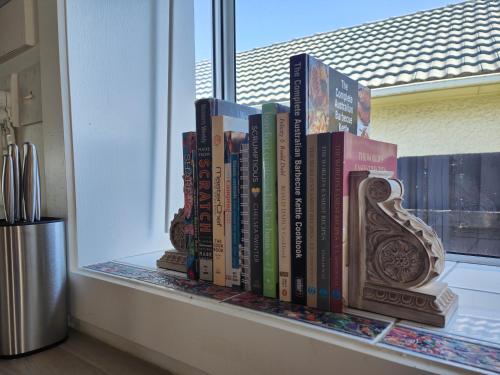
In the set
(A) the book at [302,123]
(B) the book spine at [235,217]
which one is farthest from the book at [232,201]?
(A) the book at [302,123]

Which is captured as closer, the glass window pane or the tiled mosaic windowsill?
the tiled mosaic windowsill

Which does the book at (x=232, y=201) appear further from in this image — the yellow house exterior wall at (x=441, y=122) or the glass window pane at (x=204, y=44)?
the glass window pane at (x=204, y=44)

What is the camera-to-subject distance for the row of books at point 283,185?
0.51m

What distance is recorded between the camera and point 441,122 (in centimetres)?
80

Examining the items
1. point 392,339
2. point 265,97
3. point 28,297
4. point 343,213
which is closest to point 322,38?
point 265,97

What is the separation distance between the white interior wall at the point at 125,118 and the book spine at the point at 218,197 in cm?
37

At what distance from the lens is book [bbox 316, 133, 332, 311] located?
508 mm

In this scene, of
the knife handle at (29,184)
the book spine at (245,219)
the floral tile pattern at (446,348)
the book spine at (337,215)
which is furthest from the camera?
the knife handle at (29,184)

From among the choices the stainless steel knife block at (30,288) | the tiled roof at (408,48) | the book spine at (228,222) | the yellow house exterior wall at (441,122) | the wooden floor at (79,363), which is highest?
the tiled roof at (408,48)

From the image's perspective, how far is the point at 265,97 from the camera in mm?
1043

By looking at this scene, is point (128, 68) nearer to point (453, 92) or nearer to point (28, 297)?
point (28, 297)

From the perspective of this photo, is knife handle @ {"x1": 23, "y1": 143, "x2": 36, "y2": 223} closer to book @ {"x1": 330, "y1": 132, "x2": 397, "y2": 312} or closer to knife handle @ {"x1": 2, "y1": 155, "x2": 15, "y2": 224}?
knife handle @ {"x1": 2, "y1": 155, "x2": 15, "y2": 224}

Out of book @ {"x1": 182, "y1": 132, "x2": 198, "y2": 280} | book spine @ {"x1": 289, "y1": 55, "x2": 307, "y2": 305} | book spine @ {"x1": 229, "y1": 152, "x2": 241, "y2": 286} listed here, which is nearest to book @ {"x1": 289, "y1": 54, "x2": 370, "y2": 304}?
book spine @ {"x1": 289, "y1": 55, "x2": 307, "y2": 305}

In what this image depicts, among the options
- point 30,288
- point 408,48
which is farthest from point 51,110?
point 408,48
